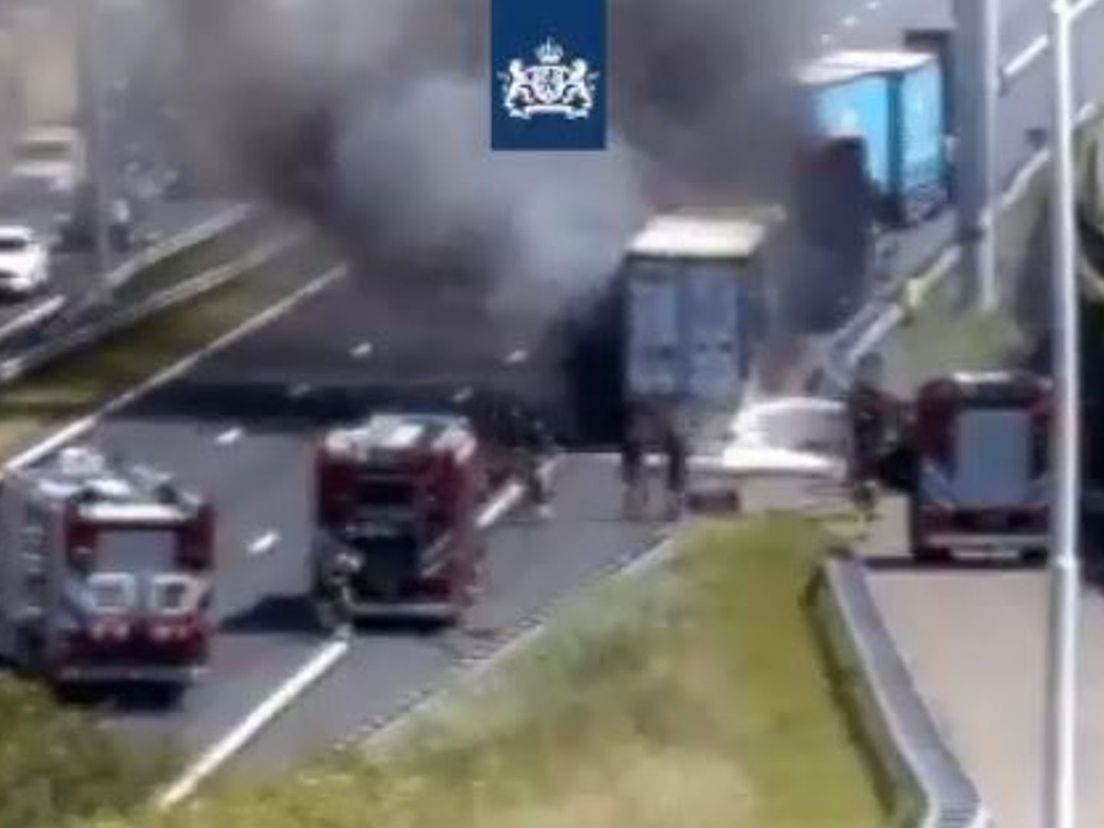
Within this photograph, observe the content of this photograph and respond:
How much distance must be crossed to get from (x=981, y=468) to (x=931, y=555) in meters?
0.89

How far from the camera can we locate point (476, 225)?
163 ft

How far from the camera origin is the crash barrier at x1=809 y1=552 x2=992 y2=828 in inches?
968

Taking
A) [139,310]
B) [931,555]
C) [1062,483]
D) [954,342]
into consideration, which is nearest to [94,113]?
[139,310]

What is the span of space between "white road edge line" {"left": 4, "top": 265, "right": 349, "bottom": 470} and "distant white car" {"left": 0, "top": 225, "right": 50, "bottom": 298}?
16.0 ft

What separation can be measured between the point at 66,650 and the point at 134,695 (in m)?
0.55

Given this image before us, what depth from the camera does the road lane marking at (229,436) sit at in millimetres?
46469

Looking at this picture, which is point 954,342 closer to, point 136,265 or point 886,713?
point 136,265

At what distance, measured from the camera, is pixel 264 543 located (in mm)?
40688

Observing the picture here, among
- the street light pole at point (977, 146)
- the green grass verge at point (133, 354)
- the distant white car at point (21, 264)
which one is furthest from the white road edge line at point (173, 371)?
the street light pole at point (977, 146)

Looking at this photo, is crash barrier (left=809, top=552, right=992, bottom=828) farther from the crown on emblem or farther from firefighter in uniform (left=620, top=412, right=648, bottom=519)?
the crown on emblem

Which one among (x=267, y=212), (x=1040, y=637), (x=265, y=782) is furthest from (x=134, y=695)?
(x=267, y=212)

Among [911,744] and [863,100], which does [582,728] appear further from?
[863,100]

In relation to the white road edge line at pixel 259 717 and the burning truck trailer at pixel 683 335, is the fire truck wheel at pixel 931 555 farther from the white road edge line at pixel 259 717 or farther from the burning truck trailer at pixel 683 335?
the burning truck trailer at pixel 683 335

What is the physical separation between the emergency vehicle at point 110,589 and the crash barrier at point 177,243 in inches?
879
